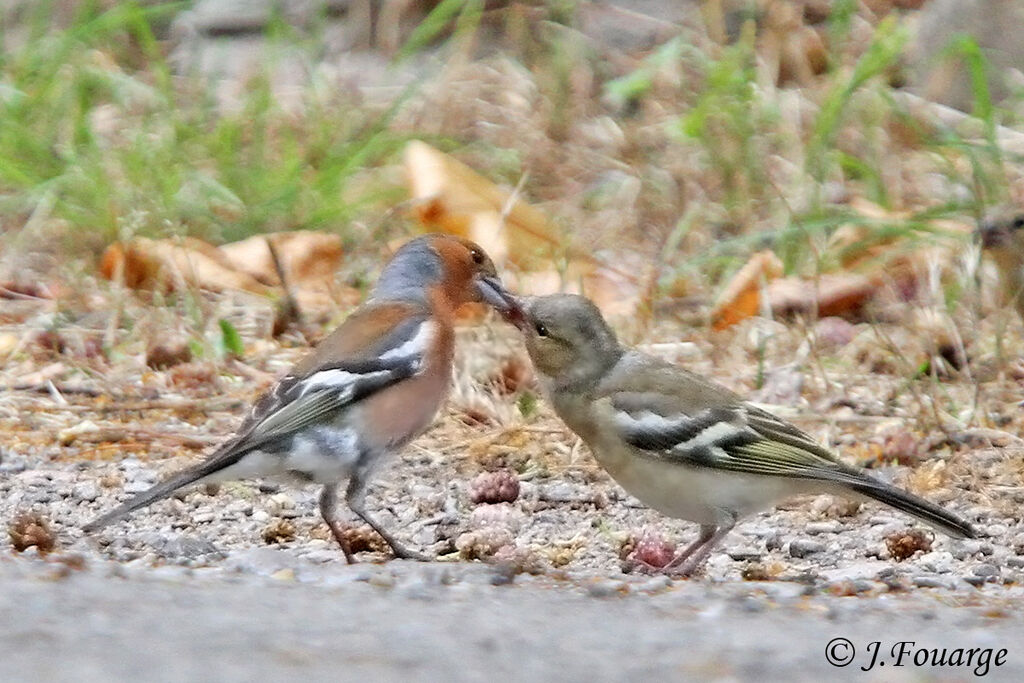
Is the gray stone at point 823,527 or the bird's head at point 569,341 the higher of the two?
the bird's head at point 569,341

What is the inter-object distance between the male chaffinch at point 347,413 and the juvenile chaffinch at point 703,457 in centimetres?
44

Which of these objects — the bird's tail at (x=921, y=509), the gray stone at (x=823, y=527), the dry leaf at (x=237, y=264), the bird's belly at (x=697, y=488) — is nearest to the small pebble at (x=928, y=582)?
the bird's tail at (x=921, y=509)

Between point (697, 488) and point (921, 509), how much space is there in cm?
56

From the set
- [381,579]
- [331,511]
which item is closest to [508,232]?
[331,511]

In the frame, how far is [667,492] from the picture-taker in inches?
173

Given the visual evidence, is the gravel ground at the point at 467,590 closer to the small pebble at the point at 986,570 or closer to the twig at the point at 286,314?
the small pebble at the point at 986,570

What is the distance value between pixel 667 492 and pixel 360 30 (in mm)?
6079

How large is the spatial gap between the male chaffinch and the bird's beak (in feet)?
0.82

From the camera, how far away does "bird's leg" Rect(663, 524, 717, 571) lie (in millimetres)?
4344

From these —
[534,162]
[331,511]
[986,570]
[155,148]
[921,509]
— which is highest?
[921,509]

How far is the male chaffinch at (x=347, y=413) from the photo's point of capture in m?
4.43

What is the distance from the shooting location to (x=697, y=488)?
4.39m

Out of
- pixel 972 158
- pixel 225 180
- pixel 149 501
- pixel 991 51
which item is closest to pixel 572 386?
pixel 149 501

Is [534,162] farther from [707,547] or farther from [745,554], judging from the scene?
[707,547]
